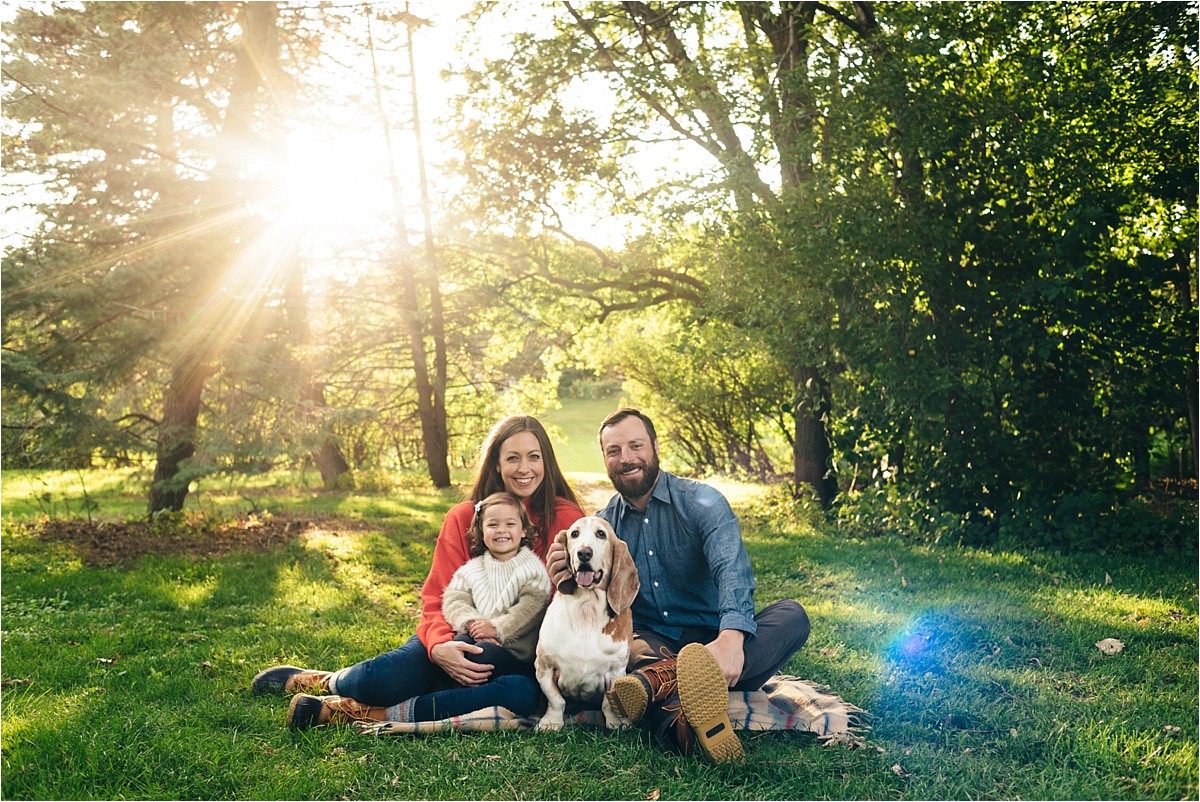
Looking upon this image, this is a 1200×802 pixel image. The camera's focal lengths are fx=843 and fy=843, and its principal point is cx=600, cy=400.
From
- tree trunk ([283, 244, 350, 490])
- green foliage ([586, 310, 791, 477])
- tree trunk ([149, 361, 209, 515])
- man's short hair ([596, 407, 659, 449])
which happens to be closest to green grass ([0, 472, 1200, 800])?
man's short hair ([596, 407, 659, 449])

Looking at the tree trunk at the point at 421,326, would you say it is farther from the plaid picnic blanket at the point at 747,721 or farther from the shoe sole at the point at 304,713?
the plaid picnic blanket at the point at 747,721

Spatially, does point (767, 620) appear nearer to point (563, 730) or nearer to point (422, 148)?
point (563, 730)

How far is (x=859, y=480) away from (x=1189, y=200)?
4.30m

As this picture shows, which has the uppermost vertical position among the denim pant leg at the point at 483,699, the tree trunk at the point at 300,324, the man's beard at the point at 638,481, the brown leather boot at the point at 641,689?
the tree trunk at the point at 300,324

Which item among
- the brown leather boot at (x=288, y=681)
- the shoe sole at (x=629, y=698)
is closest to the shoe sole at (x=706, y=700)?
the shoe sole at (x=629, y=698)

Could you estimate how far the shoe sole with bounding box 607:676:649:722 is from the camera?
3.33 metres

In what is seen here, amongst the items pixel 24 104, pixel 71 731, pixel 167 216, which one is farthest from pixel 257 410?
pixel 71 731

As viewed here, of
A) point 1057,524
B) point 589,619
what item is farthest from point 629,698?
point 1057,524

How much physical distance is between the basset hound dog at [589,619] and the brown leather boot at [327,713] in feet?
2.79

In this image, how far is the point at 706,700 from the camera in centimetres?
314

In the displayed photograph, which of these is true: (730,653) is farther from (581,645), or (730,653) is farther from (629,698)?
(581,645)

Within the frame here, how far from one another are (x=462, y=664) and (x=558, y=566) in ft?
2.20

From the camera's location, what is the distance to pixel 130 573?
7543mm

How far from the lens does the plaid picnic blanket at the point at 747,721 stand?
3625 mm
